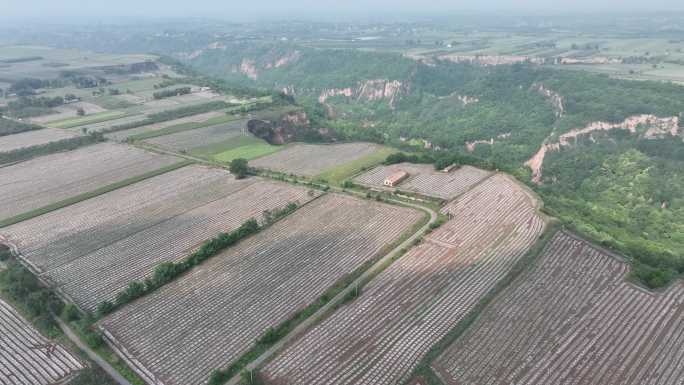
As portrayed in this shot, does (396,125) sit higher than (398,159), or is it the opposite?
(398,159)

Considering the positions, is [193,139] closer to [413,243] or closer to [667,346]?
[413,243]

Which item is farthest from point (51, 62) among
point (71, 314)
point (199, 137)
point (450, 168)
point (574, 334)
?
point (574, 334)

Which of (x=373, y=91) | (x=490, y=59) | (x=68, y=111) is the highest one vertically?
(x=490, y=59)

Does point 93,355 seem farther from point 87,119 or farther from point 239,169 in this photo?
point 87,119

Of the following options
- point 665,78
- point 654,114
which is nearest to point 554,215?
point 654,114

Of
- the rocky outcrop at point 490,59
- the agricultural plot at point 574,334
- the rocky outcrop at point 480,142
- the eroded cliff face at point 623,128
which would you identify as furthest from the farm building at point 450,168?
the rocky outcrop at point 490,59

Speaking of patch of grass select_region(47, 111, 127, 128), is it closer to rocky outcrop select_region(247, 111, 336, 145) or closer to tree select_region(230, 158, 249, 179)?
rocky outcrop select_region(247, 111, 336, 145)
